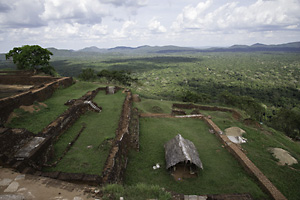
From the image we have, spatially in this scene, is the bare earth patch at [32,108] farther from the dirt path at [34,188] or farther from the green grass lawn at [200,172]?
the green grass lawn at [200,172]

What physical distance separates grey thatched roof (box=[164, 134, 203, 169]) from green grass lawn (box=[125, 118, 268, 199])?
2.00ft

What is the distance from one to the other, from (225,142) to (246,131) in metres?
4.18

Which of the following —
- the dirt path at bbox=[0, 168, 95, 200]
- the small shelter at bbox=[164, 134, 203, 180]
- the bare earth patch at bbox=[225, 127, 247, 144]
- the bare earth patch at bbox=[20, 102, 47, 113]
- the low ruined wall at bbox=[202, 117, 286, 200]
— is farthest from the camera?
the bare earth patch at bbox=[225, 127, 247, 144]

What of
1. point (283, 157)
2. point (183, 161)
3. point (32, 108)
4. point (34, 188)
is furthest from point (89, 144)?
point (283, 157)

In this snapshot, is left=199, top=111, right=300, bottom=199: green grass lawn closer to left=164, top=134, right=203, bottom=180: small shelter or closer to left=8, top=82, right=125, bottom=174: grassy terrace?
left=164, top=134, right=203, bottom=180: small shelter

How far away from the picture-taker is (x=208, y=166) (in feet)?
33.3

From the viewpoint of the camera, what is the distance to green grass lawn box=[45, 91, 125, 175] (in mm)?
7351

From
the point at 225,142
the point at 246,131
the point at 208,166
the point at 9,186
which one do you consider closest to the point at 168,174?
the point at 208,166

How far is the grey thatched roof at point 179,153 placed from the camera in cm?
912

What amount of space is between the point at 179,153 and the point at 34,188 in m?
6.89

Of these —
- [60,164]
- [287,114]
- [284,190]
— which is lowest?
[287,114]

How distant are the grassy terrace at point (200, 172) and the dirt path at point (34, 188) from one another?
3845 mm

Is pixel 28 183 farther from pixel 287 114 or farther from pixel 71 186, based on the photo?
pixel 287 114

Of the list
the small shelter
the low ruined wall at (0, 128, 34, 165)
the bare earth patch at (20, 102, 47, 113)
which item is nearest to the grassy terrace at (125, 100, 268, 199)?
the small shelter
